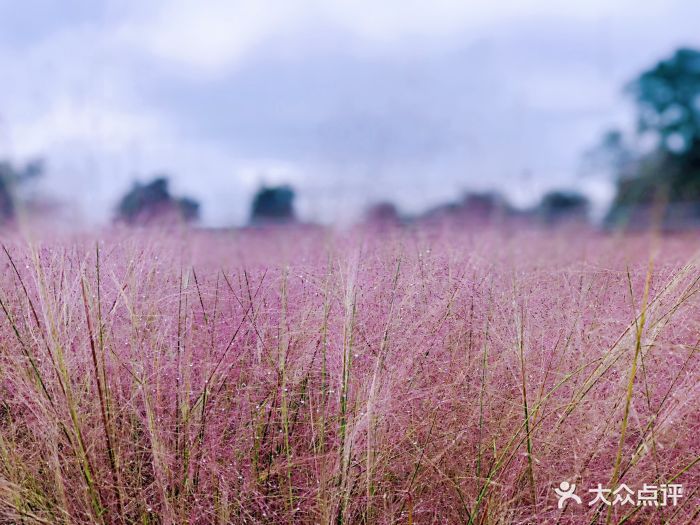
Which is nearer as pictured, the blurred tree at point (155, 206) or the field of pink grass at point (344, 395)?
the field of pink grass at point (344, 395)

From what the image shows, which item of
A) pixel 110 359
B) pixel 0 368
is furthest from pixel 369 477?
pixel 0 368

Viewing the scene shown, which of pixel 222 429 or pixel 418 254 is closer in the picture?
pixel 222 429

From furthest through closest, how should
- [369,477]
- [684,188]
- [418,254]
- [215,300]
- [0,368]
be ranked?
[684,188], [418,254], [215,300], [0,368], [369,477]

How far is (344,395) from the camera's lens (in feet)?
5.07

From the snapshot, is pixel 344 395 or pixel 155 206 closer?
pixel 344 395

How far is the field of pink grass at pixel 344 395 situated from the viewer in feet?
4.98

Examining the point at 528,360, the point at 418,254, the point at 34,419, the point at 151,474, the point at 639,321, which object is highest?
the point at 418,254

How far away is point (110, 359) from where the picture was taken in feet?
5.57

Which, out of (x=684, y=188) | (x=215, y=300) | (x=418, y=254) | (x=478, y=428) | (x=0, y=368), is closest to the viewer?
(x=478, y=428)

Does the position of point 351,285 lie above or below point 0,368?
above

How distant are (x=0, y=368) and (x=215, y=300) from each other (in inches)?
23.5

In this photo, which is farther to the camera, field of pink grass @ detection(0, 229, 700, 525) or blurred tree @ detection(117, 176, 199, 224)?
blurred tree @ detection(117, 176, 199, 224)

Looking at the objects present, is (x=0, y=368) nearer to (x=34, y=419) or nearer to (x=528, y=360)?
(x=34, y=419)

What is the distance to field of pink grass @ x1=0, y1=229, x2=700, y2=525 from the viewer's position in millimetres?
1517
